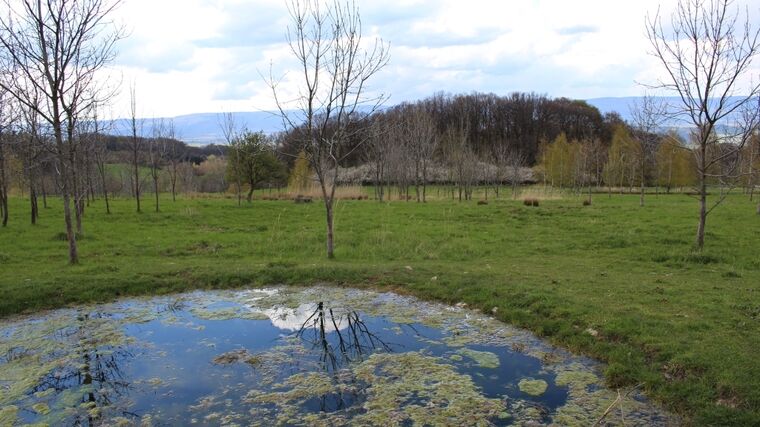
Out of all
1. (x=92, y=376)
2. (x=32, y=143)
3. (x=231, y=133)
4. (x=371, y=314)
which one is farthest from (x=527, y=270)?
(x=231, y=133)

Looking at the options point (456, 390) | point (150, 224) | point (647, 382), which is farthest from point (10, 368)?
point (150, 224)

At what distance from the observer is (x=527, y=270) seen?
11102 millimetres

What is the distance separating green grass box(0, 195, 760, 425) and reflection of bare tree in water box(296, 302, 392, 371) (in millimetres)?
2029

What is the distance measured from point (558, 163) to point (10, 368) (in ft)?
157

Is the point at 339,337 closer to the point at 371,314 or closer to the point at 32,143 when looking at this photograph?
the point at 371,314

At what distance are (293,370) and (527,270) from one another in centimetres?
663

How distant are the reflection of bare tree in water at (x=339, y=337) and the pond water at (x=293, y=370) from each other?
0.03 metres

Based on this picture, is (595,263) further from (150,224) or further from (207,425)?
(150,224)

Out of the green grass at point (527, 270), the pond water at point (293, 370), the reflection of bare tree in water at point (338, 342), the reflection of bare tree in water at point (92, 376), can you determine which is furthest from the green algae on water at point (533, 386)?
the reflection of bare tree in water at point (92, 376)

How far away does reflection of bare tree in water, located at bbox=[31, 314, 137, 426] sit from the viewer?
216 inches

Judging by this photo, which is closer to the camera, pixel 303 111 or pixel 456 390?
pixel 456 390

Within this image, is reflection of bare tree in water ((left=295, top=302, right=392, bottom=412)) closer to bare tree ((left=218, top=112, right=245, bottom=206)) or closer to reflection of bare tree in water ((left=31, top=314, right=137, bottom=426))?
reflection of bare tree in water ((left=31, top=314, right=137, bottom=426))

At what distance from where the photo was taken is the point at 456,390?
5.56m

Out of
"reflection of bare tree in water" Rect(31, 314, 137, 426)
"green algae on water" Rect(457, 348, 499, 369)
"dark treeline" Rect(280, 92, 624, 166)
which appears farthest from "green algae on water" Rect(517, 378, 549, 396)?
"dark treeline" Rect(280, 92, 624, 166)
